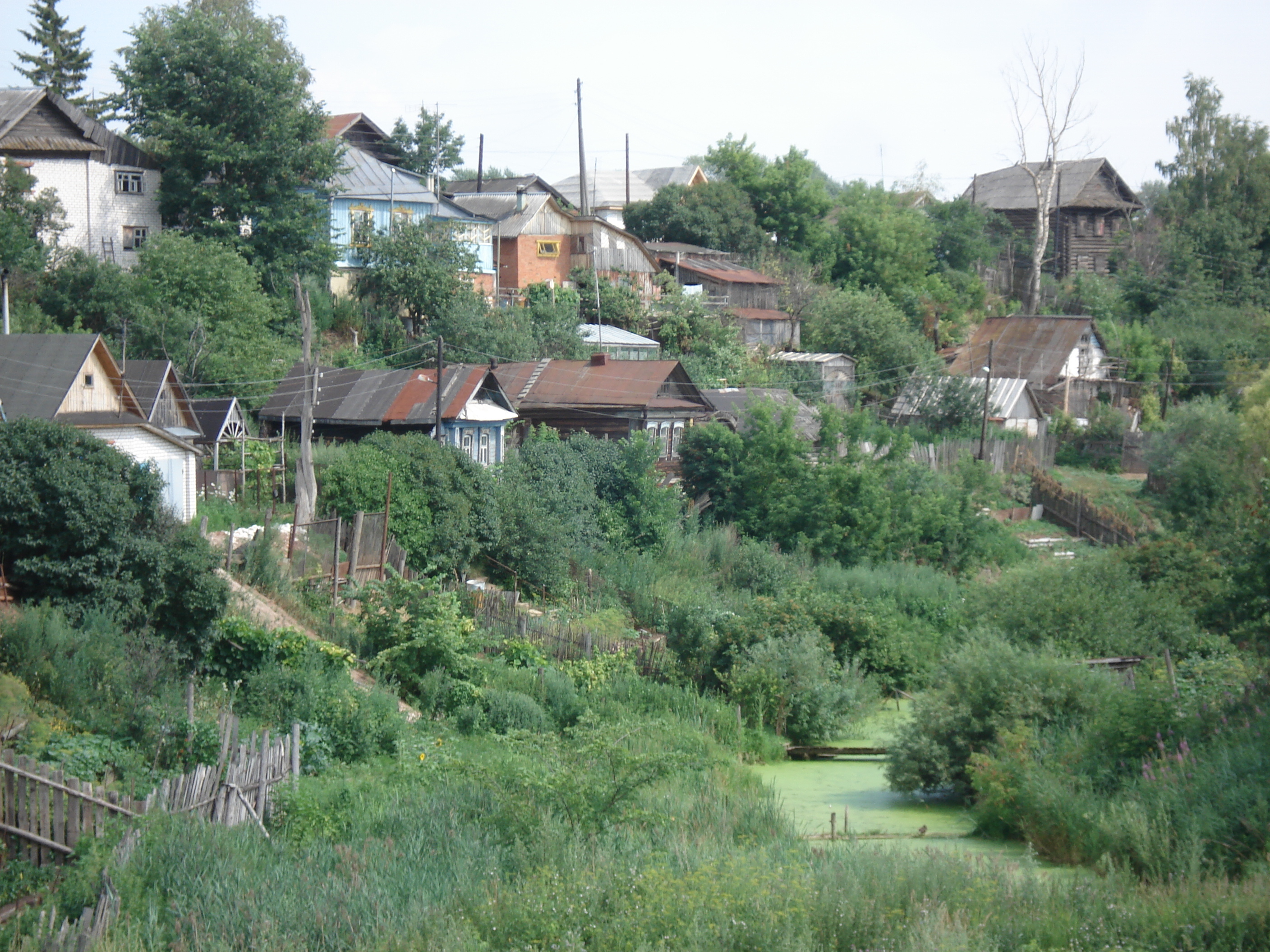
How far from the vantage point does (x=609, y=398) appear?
34.4m

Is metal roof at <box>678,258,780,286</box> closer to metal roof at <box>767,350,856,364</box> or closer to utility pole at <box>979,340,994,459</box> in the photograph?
metal roof at <box>767,350,856,364</box>

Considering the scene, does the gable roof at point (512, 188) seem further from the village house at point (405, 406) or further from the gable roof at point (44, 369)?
the gable roof at point (44, 369)

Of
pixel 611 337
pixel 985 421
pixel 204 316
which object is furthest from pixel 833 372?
pixel 204 316

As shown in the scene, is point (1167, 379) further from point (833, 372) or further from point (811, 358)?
point (811, 358)

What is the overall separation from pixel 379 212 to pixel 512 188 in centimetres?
1314

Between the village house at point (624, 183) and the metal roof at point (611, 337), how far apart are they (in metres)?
21.4

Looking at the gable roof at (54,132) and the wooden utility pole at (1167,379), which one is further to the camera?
the wooden utility pole at (1167,379)

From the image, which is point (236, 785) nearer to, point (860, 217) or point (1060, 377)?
point (1060, 377)

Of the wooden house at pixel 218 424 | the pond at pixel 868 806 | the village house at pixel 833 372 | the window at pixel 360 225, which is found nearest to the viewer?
the pond at pixel 868 806

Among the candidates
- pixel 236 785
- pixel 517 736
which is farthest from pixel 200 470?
pixel 236 785

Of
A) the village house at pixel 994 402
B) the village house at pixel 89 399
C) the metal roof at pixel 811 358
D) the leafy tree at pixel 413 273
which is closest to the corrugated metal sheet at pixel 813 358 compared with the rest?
A: the metal roof at pixel 811 358

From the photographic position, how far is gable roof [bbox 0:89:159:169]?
36938 millimetres

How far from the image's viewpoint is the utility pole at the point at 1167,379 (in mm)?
46375

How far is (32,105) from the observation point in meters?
37.3
